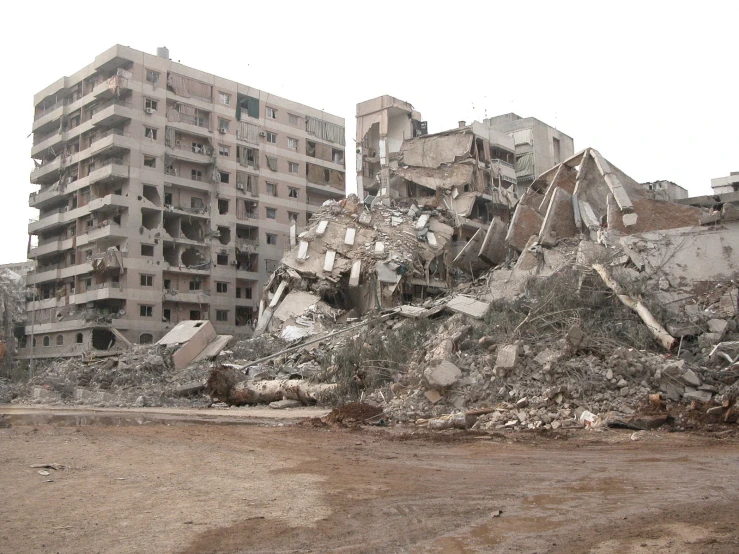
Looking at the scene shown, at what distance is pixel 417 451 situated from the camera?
28.1 feet

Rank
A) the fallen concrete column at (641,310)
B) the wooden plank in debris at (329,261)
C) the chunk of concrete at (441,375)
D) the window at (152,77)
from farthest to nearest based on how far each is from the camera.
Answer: the window at (152,77) < the wooden plank in debris at (329,261) < the fallen concrete column at (641,310) < the chunk of concrete at (441,375)

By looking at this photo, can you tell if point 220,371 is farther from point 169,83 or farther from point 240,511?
point 169,83

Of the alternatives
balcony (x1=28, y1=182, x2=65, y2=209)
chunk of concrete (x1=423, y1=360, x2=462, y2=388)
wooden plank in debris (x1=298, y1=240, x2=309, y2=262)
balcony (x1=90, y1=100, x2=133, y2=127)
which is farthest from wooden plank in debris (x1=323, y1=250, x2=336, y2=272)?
balcony (x1=28, y1=182, x2=65, y2=209)

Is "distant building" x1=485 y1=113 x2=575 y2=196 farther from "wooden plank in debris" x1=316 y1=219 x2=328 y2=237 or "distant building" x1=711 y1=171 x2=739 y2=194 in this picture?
"wooden plank in debris" x1=316 y1=219 x2=328 y2=237

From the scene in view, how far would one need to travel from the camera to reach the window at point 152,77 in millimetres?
40469

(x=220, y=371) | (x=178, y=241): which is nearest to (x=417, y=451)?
(x=220, y=371)

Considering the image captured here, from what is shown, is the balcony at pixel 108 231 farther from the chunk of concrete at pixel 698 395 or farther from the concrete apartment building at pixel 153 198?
the chunk of concrete at pixel 698 395

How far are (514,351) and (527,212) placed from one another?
39.4ft

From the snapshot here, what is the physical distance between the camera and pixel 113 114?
3862cm

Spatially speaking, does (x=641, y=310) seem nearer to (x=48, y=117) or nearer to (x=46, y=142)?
(x=46, y=142)

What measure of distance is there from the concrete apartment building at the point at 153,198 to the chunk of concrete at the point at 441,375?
95.2ft

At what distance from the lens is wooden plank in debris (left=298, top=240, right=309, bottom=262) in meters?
30.3

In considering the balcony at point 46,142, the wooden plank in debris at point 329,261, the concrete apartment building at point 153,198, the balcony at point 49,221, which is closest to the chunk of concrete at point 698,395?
the wooden plank in debris at point 329,261

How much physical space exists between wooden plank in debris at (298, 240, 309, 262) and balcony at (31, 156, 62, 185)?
21382 millimetres
